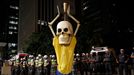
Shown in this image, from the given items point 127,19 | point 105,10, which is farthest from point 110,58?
point 105,10

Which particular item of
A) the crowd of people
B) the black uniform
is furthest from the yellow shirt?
the crowd of people

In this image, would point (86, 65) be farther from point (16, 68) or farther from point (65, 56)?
point (65, 56)

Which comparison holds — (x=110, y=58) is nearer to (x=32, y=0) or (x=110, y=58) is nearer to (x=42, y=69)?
(x=42, y=69)

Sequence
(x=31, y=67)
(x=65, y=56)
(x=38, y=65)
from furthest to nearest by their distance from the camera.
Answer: (x=31, y=67) → (x=38, y=65) → (x=65, y=56)

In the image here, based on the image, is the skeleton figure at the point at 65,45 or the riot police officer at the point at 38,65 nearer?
the skeleton figure at the point at 65,45

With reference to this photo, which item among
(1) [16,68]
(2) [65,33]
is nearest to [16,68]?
(1) [16,68]

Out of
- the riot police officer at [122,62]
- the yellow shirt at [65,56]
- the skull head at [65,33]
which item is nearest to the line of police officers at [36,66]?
the riot police officer at [122,62]

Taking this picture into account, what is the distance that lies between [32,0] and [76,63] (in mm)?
41041

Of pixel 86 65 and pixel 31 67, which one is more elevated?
pixel 86 65

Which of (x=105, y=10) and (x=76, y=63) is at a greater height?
(x=105, y=10)

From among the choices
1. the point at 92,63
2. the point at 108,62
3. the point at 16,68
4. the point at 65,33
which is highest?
the point at 65,33

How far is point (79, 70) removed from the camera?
15.5 m

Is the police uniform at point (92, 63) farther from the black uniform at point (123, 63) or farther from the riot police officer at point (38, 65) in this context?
the black uniform at point (123, 63)

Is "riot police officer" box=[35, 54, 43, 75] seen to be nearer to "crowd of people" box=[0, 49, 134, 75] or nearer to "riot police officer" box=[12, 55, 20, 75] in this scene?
"crowd of people" box=[0, 49, 134, 75]
